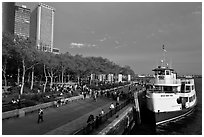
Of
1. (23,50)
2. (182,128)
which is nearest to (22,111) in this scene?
(23,50)

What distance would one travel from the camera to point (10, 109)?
24.0m

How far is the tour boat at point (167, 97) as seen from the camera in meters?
30.0

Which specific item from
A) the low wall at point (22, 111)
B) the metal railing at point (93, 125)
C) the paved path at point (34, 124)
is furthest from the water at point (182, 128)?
the low wall at point (22, 111)

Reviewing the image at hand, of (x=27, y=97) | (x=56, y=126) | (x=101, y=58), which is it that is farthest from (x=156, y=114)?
(x=101, y=58)

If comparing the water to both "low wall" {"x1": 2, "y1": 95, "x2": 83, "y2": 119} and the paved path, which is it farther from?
"low wall" {"x1": 2, "y1": 95, "x2": 83, "y2": 119}

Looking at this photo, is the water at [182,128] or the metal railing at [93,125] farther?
the water at [182,128]

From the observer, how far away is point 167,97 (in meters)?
30.4

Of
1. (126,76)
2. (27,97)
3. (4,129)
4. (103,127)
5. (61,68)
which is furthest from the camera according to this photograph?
(126,76)

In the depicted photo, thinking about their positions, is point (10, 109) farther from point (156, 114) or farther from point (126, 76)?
point (126, 76)

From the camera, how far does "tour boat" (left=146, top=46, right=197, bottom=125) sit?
2998 cm

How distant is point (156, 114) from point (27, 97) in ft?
59.3

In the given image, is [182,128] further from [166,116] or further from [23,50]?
[23,50]

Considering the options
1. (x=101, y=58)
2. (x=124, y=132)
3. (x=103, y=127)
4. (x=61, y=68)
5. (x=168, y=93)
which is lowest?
(x=124, y=132)

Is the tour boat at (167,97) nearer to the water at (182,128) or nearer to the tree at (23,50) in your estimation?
the water at (182,128)
